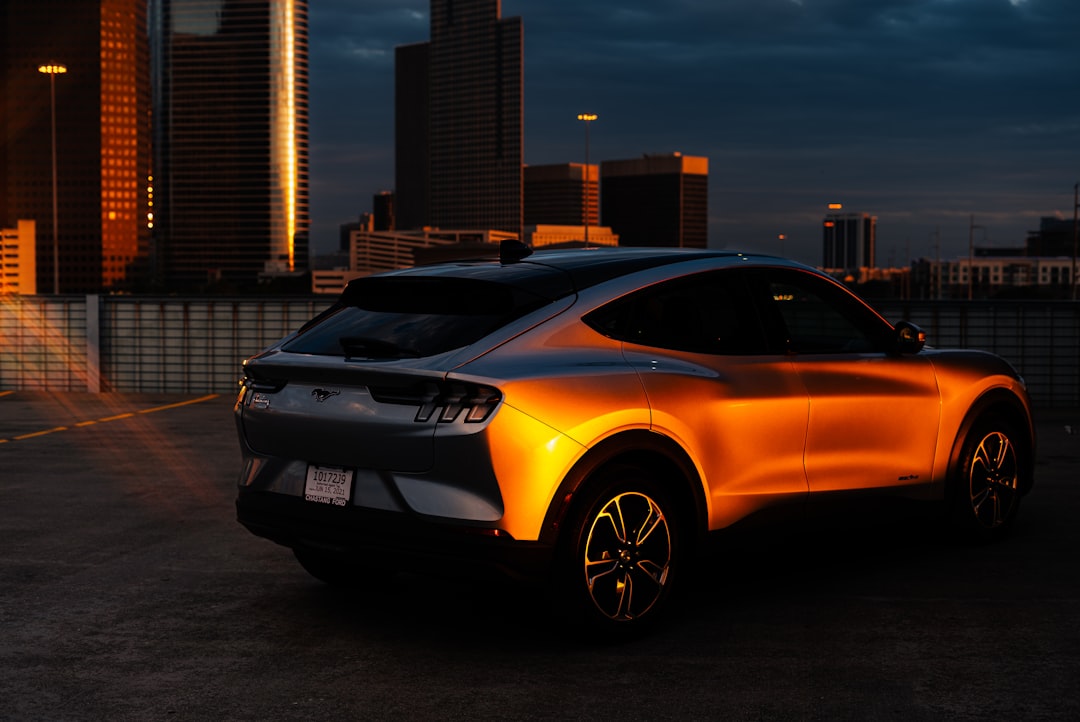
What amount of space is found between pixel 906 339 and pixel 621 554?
2.29 meters

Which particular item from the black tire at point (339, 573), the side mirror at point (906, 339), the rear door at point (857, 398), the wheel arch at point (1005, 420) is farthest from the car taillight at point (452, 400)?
the wheel arch at point (1005, 420)

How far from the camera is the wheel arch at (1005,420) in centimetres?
696

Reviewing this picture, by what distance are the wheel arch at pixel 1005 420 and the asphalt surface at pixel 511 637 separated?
0.48 m

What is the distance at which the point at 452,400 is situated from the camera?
15.9 ft

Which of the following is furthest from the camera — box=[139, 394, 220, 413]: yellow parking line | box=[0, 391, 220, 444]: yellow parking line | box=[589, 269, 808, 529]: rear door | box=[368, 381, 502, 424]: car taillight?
box=[139, 394, 220, 413]: yellow parking line

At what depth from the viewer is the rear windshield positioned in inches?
201

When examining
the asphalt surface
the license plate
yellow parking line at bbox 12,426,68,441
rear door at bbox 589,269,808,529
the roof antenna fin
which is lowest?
yellow parking line at bbox 12,426,68,441

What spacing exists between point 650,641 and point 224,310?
14.3 m

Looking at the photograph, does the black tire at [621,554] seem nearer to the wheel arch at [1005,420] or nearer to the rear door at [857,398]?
the rear door at [857,398]

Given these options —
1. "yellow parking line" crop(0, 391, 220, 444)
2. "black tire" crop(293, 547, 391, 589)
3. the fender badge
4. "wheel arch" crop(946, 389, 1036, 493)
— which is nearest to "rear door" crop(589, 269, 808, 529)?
the fender badge

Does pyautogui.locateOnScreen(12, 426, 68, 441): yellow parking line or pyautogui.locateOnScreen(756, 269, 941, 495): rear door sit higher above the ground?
pyautogui.locateOnScreen(756, 269, 941, 495): rear door

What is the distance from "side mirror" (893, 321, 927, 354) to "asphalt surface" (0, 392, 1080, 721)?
1.18 meters

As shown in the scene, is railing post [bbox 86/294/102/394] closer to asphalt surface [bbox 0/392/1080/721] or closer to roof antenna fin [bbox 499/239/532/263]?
asphalt surface [bbox 0/392/1080/721]

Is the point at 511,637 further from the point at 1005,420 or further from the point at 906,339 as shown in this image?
the point at 1005,420
